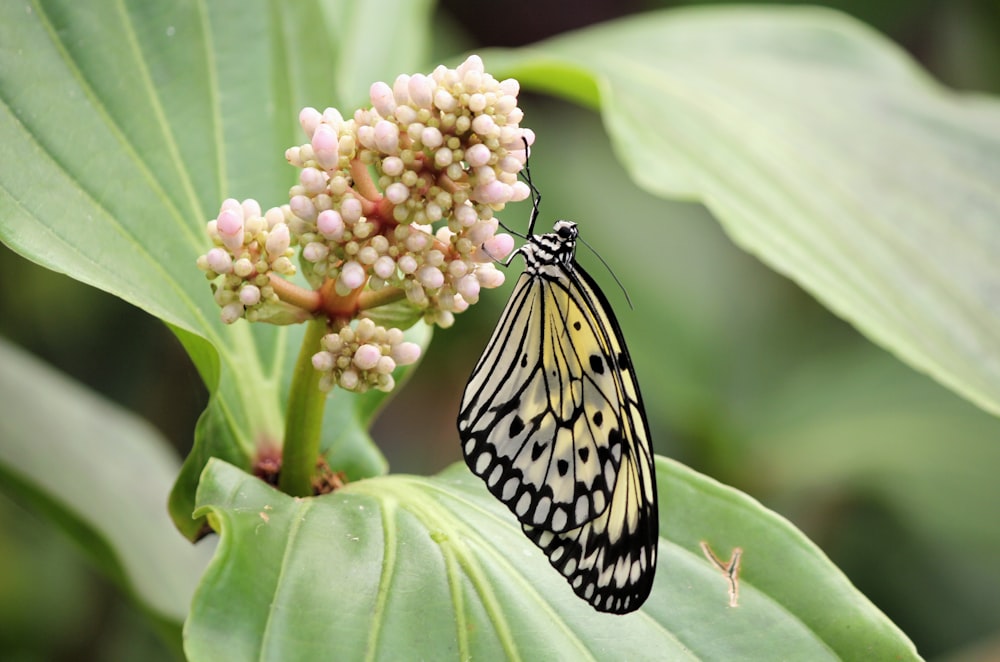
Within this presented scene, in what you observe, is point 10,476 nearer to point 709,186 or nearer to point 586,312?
point 586,312

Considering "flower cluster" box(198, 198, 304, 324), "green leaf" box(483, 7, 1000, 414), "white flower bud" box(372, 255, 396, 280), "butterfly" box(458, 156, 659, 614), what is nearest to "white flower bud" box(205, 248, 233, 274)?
"flower cluster" box(198, 198, 304, 324)

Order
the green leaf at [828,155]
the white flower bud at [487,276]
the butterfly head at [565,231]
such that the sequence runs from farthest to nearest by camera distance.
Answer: the green leaf at [828,155]
the butterfly head at [565,231]
the white flower bud at [487,276]

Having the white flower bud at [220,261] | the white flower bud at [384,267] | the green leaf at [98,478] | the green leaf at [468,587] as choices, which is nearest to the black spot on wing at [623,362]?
the green leaf at [468,587]

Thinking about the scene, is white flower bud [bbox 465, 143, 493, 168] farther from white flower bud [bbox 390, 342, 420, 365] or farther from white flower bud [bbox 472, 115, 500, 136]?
white flower bud [bbox 390, 342, 420, 365]

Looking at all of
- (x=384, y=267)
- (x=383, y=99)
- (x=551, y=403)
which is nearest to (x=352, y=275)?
(x=384, y=267)

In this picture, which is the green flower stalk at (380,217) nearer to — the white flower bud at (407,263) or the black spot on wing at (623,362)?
the white flower bud at (407,263)

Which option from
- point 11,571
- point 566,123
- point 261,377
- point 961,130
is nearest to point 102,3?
point 261,377
